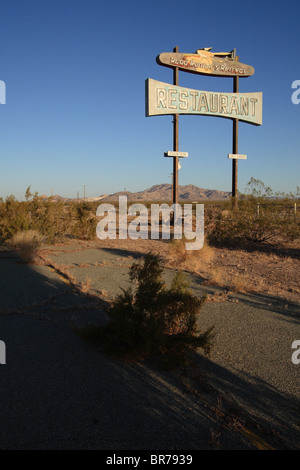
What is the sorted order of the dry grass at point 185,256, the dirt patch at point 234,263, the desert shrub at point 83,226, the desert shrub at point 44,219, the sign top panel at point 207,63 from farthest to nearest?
1. the sign top panel at point 207,63
2. the desert shrub at point 83,226
3. the desert shrub at point 44,219
4. the dry grass at point 185,256
5. the dirt patch at point 234,263

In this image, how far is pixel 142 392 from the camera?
148 inches

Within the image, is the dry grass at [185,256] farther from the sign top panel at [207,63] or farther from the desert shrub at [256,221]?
the sign top panel at [207,63]

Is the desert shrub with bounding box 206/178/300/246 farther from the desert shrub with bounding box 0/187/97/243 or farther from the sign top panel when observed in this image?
the sign top panel

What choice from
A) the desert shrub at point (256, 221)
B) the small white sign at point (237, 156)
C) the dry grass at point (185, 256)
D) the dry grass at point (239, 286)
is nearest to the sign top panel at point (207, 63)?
the small white sign at point (237, 156)

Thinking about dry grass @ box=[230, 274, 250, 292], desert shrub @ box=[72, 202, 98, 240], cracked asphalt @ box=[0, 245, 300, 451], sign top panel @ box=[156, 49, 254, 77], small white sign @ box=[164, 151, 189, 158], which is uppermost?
sign top panel @ box=[156, 49, 254, 77]

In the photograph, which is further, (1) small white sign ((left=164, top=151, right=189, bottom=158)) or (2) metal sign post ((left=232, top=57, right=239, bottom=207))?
(2) metal sign post ((left=232, top=57, right=239, bottom=207))

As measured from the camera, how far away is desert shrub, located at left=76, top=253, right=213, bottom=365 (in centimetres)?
449

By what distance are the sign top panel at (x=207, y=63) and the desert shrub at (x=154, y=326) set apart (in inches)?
824

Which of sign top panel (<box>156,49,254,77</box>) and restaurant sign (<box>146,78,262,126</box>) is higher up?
sign top panel (<box>156,49,254,77</box>)

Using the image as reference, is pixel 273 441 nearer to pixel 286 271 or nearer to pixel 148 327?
pixel 148 327

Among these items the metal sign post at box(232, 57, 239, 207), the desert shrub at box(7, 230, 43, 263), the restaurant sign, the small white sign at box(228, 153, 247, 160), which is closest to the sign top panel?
the metal sign post at box(232, 57, 239, 207)

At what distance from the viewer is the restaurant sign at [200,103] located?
22.9m

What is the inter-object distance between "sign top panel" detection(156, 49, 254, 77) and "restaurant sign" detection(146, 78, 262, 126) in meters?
1.25

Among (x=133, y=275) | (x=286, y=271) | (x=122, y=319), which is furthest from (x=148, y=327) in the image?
(x=286, y=271)
